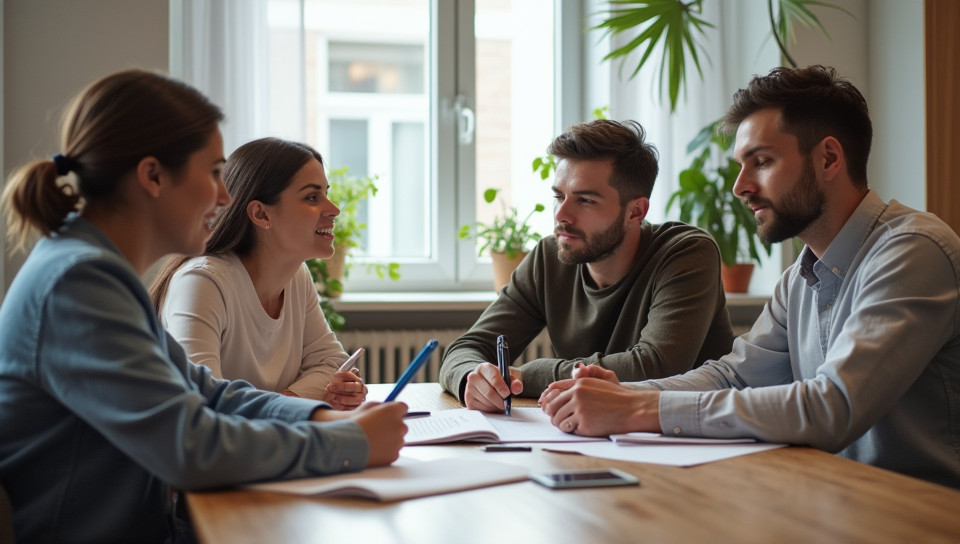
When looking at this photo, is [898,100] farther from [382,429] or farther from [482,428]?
[382,429]

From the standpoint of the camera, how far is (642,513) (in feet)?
3.08

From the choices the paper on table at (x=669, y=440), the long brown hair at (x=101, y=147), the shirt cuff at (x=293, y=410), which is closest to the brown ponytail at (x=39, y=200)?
the long brown hair at (x=101, y=147)

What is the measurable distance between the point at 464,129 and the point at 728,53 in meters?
1.12

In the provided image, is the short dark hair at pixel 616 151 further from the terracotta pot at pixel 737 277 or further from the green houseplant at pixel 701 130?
the terracotta pot at pixel 737 277

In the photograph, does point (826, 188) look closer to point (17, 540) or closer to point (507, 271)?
point (17, 540)

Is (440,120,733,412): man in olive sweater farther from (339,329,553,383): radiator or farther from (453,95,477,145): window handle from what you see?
(453,95,477,145): window handle

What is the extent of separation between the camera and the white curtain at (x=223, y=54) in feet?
9.91

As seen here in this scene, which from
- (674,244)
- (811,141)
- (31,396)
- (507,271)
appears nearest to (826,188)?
(811,141)

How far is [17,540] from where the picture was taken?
1.07 meters

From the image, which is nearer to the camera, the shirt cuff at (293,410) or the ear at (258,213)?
the shirt cuff at (293,410)

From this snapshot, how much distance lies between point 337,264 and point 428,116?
2.63 ft

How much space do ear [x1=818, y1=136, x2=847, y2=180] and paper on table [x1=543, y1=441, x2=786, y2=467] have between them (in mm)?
585

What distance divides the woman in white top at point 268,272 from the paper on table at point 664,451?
1.96ft

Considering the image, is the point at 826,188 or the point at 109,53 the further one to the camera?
the point at 109,53
